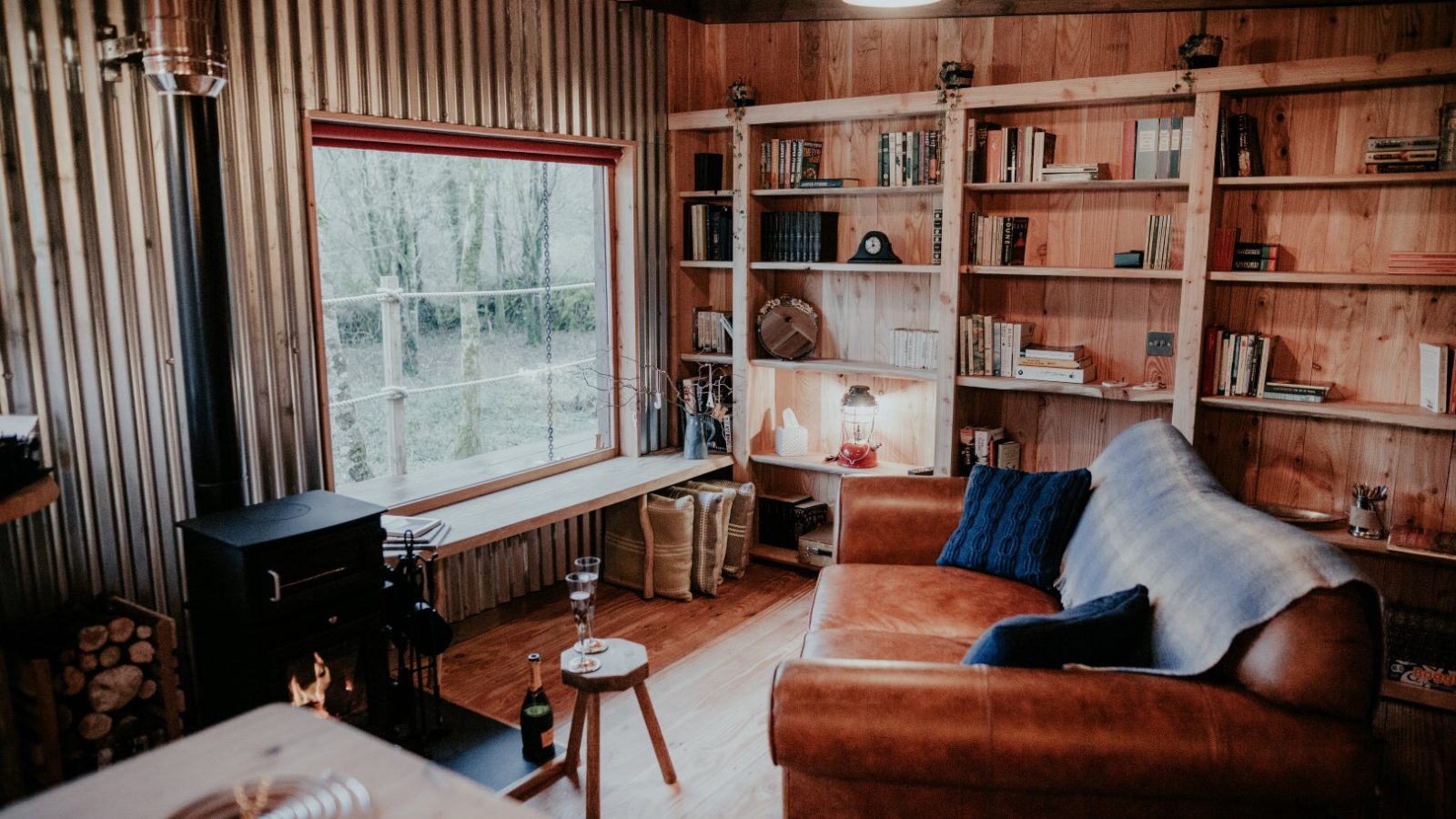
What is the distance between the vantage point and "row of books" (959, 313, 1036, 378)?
13.3ft

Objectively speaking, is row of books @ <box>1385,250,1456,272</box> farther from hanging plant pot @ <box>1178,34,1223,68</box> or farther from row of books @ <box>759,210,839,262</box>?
row of books @ <box>759,210,839,262</box>

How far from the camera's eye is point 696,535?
4.35 m

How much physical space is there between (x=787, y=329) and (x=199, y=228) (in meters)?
2.57

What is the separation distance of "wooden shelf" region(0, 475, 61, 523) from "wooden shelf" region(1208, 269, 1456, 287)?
3.60m

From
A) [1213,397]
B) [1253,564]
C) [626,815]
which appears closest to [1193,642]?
[1253,564]

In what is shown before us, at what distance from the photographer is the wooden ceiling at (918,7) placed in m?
3.58

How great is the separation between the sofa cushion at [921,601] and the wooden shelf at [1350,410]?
3.85 feet

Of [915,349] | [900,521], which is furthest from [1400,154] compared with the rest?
[900,521]


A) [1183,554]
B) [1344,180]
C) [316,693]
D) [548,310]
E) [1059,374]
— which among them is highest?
[1344,180]

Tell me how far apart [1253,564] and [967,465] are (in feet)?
7.51

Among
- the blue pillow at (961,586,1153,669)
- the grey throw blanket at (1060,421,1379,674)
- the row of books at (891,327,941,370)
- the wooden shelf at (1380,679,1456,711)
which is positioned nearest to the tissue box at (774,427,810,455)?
the row of books at (891,327,941,370)

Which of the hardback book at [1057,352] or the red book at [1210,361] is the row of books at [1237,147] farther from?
the hardback book at [1057,352]

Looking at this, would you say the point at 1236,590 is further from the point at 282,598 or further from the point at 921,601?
the point at 282,598

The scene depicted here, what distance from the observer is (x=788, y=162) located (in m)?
4.50
